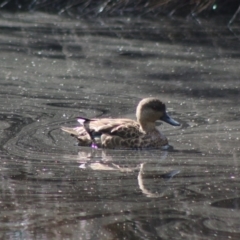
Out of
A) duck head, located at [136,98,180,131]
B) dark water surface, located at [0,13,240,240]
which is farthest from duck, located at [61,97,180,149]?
dark water surface, located at [0,13,240,240]

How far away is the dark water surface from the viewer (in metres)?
5.53

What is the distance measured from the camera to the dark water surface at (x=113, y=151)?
5531 mm

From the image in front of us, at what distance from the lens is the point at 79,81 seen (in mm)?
11320

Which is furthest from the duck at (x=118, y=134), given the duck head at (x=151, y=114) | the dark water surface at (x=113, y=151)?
the dark water surface at (x=113, y=151)

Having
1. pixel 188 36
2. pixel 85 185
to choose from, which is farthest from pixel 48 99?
pixel 188 36

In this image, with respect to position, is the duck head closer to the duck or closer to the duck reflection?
the duck

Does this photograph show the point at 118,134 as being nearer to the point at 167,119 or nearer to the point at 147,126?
the point at 147,126

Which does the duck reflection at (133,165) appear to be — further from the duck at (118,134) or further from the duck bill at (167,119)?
the duck bill at (167,119)

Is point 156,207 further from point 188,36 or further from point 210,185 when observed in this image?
point 188,36

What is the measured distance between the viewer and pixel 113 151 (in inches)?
315

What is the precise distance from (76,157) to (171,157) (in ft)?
2.45

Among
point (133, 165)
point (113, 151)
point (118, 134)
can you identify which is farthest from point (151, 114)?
point (133, 165)

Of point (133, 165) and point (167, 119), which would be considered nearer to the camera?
point (133, 165)

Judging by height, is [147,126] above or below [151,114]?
below
